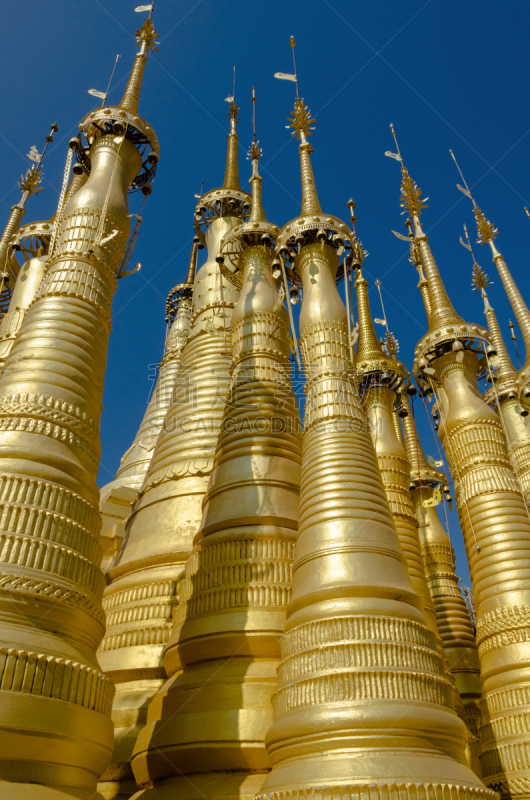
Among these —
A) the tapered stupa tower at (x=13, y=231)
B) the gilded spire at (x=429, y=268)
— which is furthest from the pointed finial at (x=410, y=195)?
the tapered stupa tower at (x=13, y=231)

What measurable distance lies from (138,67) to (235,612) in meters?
8.44

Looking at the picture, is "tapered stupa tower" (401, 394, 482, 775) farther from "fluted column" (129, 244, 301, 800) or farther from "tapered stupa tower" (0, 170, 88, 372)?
"tapered stupa tower" (0, 170, 88, 372)

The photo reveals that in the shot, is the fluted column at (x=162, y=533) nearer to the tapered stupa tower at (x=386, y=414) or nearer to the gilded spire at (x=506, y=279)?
the tapered stupa tower at (x=386, y=414)

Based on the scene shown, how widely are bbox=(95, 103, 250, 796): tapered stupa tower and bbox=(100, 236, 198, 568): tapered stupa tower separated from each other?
6.11 feet

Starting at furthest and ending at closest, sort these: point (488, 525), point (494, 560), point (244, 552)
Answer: point (488, 525) < point (494, 560) < point (244, 552)

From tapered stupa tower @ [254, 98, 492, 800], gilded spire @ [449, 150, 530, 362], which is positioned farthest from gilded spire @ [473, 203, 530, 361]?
tapered stupa tower @ [254, 98, 492, 800]

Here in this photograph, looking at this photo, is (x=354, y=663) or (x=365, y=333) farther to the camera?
(x=365, y=333)

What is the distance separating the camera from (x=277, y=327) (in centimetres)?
1024

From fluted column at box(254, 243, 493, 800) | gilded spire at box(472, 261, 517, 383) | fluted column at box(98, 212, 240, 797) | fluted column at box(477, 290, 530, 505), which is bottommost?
fluted column at box(254, 243, 493, 800)

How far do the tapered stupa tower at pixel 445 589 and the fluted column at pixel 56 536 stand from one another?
6021 mm

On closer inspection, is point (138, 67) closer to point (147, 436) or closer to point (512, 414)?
point (147, 436)

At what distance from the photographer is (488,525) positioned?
9430 millimetres

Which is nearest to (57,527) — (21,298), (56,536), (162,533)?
(56,536)

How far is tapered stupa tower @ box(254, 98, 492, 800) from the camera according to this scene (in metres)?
4.48
